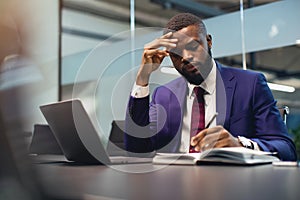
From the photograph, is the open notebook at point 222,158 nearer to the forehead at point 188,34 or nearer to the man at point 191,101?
the man at point 191,101

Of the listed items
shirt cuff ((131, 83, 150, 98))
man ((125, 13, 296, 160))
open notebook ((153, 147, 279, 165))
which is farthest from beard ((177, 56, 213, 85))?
open notebook ((153, 147, 279, 165))

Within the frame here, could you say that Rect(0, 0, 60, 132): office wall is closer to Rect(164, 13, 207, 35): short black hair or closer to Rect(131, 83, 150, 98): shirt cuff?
Rect(131, 83, 150, 98): shirt cuff

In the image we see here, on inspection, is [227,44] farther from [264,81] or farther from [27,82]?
[27,82]

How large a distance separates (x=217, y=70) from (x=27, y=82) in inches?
54.8

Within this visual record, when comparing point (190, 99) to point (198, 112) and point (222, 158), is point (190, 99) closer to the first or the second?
point (198, 112)

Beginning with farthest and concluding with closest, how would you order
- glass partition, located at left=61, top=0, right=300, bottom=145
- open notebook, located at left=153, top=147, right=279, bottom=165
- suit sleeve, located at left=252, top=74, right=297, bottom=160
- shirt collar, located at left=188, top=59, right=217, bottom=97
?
glass partition, located at left=61, top=0, right=300, bottom=145 < shirt collar, located at left=188, top=59, right=217, bottom=97 < suit sleeve, located at left=252, top=74, right=297, bottom=160 < open notebook, located at left=153, top=147, right=279, bottom=165

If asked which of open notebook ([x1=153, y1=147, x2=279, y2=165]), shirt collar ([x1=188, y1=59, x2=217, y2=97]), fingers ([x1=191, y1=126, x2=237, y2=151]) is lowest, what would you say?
open notebook ([x1=153, y1=147, x2=279, y2=165])

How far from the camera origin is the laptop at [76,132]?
1083mm

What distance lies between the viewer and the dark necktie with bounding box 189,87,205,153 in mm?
1649

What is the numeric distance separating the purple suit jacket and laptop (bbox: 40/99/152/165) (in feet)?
1.56

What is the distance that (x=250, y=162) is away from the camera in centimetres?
105

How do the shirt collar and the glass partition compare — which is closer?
the shirt collar

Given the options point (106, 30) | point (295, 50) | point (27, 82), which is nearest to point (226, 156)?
point (27, 82)

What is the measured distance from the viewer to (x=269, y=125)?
161 centimetres
